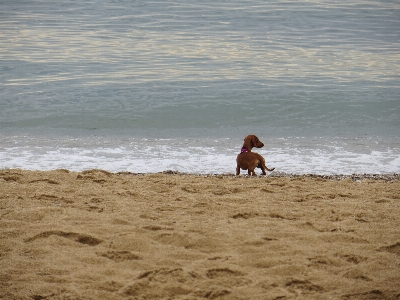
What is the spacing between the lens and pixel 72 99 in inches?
560

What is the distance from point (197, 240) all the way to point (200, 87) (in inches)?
441

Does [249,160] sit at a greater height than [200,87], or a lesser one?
lesser

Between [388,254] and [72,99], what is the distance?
11216 millimetres

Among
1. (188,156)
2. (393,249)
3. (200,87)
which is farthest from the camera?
(200,87)

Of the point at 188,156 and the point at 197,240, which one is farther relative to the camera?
the point at 188,156

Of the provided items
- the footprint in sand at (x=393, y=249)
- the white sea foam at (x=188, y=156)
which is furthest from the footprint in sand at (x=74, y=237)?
the white sea foam at (x=188, y=156)

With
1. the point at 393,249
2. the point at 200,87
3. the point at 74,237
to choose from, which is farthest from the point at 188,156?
the point at 200,87

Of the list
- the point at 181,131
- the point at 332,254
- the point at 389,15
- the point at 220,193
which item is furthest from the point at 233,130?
the point at 389,15

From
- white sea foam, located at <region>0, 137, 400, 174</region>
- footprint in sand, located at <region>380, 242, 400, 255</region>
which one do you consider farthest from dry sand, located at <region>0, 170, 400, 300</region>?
white sea foam, located at <region>0, 137, 400, 174</region>

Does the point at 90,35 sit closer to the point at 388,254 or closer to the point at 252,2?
the point at 252,2

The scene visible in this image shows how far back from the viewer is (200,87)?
50.4 feet

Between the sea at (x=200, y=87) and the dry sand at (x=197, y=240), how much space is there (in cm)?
224

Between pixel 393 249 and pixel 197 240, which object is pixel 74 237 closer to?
pixel 197 240

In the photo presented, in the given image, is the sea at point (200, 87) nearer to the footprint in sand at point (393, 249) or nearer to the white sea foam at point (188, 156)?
the white sea foam at point (188, 156)
